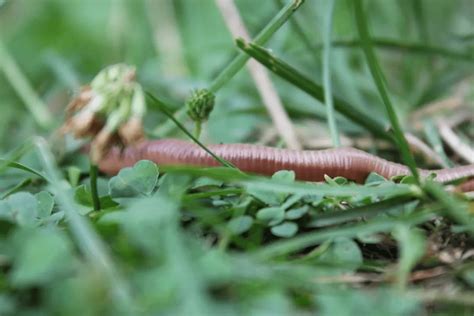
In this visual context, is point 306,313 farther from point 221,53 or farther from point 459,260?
point 221,53

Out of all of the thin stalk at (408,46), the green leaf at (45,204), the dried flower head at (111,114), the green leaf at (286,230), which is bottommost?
the green leaf at (286,230)

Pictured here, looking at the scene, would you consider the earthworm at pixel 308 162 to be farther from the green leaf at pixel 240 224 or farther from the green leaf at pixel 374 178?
the green leaf at pixel 240 224

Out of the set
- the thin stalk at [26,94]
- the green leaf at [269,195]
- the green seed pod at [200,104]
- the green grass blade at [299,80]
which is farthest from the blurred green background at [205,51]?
the green leaf at [269,195]

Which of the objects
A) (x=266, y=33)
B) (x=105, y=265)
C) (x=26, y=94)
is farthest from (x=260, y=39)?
(x=26, y=94)

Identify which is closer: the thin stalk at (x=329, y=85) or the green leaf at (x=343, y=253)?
the green leaf at (x=343, y=253)

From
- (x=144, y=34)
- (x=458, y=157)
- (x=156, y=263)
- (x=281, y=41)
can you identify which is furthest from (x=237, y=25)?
(x=144, y=34)

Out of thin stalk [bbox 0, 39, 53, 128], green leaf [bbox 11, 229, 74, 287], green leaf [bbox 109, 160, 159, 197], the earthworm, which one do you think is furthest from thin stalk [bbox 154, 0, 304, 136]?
thin stalk [bbox 0, 39, 53, 128]

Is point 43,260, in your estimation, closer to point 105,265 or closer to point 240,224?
point 105,265
